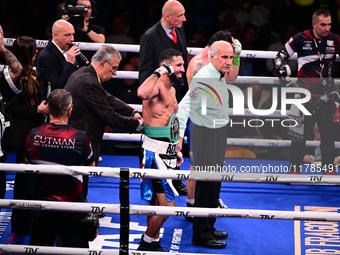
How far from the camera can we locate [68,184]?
2.72m

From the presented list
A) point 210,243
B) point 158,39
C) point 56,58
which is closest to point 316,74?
point 158,39

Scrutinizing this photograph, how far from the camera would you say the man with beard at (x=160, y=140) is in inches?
135

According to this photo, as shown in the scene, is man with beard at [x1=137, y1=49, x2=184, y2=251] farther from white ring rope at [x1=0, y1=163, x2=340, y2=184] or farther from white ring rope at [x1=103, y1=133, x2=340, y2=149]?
white ring rope at [x1=103, y1=133, x2=340, y2=149]

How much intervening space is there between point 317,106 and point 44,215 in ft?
11.3

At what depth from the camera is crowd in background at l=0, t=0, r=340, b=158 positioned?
674cm

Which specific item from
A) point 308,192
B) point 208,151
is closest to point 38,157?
point 208,151

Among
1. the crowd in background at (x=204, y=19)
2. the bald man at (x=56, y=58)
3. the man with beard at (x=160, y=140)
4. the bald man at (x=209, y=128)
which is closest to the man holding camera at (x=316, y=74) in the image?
the bald man at (x=209, y=128)

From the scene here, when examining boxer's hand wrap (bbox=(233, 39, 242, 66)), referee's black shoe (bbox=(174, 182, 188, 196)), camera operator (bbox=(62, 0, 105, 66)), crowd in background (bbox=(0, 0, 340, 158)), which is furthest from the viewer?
crowd in background (bbox=(0, 0, 340, 158))

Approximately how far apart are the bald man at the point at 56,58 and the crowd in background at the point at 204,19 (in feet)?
7.97

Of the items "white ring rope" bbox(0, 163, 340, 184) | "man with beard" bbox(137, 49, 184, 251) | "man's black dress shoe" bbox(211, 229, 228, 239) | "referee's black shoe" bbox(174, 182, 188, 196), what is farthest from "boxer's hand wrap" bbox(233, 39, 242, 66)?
"white ring rope" bbox(0, 163, 340, 184)

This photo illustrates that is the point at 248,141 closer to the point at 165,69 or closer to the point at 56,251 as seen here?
the point at 165,69

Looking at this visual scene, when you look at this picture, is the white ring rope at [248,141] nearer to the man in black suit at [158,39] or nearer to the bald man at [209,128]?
the man in black suit at [158,39]

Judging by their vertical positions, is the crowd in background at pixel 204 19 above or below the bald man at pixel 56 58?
above

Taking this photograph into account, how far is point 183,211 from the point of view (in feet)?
8.27
